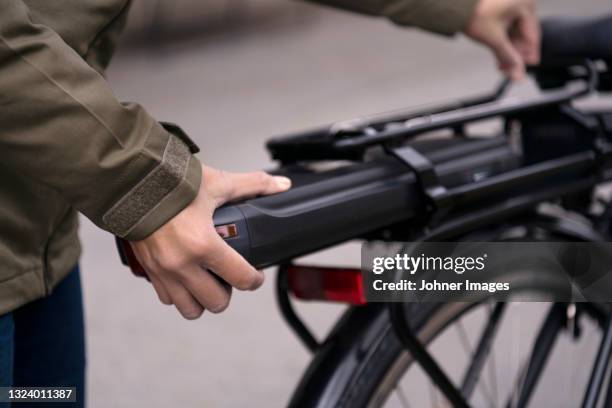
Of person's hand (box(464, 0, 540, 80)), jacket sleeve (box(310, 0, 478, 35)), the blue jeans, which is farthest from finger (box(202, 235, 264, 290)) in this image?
person's hand (box(464, 0, 540, 80))

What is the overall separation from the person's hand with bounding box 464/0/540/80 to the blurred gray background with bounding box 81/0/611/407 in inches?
24.2

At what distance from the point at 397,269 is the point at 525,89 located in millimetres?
5144

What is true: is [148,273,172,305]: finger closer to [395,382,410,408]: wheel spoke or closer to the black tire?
the black tire

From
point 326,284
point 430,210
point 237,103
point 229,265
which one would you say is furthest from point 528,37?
point 237,103

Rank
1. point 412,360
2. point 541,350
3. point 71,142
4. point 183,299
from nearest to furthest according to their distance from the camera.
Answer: point 71,142 → point 183,299 → point 412,360 → point 541,350

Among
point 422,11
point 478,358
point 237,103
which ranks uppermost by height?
point 422,11

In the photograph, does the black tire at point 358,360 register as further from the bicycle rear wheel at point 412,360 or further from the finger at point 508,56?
the finger at point 508,56

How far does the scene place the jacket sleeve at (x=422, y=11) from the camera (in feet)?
5.41

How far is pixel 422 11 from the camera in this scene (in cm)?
166

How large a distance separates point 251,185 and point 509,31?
846 mm

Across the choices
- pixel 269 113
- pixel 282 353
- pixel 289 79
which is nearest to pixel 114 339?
pixel 282 353

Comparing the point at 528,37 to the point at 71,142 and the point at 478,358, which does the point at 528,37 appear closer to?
the point at 478,358

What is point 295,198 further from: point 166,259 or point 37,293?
point 37,293

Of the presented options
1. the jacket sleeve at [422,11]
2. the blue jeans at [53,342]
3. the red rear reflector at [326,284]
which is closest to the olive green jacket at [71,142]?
the blue jeans at [53,342]
